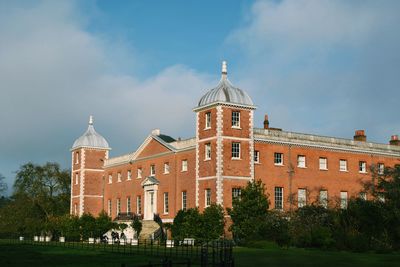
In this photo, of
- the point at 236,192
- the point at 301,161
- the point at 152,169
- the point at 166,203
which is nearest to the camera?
the point at 236,192

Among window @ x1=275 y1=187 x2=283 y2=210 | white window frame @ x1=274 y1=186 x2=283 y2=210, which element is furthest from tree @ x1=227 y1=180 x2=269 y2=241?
window @ x1=275 y1=187 x2=283 y2=210

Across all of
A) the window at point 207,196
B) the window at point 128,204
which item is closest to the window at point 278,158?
the window at point 207,196

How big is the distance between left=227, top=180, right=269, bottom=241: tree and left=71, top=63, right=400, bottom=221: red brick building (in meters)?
1.73

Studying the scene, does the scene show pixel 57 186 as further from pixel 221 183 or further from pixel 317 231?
pixel 317 231

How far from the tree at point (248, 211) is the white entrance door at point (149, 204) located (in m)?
12.9

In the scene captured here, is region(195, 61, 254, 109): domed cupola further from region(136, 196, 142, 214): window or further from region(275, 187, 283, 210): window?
region(136, 196, 142, 214): window

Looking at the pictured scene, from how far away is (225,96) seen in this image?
46.6m

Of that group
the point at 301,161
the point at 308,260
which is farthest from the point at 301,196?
the point at 308,260

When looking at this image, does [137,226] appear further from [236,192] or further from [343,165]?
[343,165]

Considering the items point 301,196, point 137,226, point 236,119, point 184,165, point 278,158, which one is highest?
point 236,119

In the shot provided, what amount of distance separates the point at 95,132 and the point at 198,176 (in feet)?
85.2

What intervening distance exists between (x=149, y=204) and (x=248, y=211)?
15275mm

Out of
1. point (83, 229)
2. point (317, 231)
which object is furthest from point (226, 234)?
point (83, 229)

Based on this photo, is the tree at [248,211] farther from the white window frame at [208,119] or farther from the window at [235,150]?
the white window frame at [208,119]
